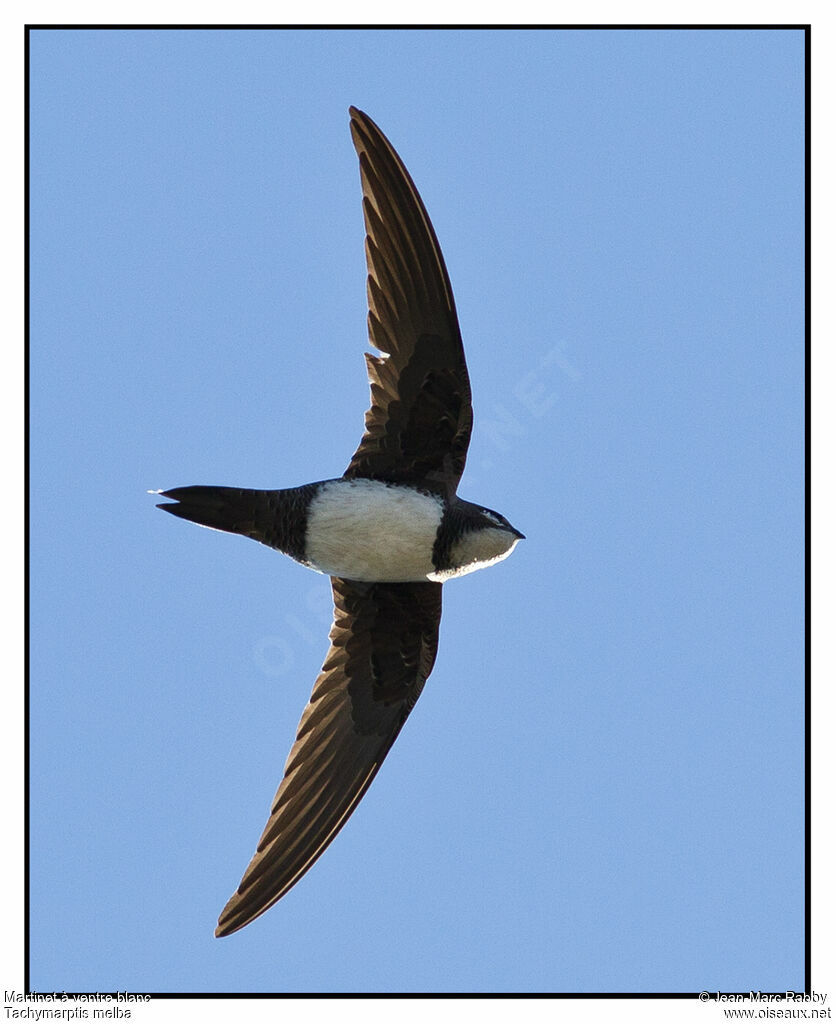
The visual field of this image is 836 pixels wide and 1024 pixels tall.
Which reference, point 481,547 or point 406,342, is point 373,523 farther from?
point 406,342

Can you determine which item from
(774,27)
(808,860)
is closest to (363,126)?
(774,27)

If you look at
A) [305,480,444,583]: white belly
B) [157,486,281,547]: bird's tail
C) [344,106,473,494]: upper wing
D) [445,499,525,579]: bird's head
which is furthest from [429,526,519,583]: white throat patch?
[157,486,281,547]: bird's tail

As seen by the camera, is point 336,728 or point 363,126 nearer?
point 363,126

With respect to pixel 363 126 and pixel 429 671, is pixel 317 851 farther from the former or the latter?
pixel 363 126

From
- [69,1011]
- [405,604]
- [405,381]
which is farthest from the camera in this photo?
[405,604]

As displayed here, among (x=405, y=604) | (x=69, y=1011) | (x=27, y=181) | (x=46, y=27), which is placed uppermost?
(x=46, y=27)

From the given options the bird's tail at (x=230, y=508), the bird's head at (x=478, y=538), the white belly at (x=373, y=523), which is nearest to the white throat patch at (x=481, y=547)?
the bird's head at (x=478, y=538)

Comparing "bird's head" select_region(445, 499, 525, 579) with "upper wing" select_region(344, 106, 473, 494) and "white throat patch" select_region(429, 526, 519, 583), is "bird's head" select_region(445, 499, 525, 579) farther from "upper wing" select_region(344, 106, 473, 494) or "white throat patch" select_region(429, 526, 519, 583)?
"upper wing" select_region(344, 106, 473, 494)

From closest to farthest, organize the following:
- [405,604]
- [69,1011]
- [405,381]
A: [69,1011] < [405,381] < [405,604]
